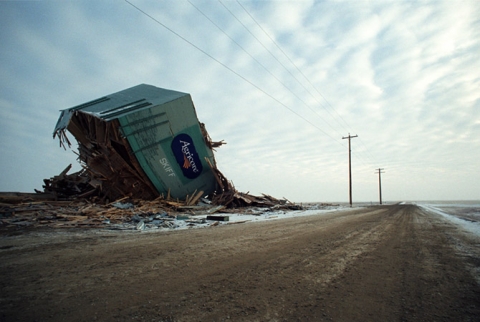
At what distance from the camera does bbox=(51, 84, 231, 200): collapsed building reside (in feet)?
39.9

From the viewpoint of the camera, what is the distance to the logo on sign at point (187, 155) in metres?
13.7

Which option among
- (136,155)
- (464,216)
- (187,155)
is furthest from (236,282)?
(464,216)

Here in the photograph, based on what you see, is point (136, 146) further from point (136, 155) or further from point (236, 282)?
point (236, 282)

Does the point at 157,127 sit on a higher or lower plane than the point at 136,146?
higher

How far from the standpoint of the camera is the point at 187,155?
14234mm

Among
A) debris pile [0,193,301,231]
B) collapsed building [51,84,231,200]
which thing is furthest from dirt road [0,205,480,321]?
collapsed building [51,84,231,200]

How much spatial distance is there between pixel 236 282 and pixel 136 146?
1142cm

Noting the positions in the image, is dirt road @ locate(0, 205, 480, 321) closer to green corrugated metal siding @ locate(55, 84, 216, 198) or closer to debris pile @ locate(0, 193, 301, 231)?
debris pile @ locate(0, 193, 301, 231)

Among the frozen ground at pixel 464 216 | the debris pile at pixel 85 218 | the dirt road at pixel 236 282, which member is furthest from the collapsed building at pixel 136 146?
the frozen ground at pixel 464 216

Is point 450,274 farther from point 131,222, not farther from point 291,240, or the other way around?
point 131,222

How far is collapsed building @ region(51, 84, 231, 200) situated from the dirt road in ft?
27.8

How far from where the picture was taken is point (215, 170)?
15.8 metres

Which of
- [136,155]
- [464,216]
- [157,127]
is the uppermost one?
[157,127]

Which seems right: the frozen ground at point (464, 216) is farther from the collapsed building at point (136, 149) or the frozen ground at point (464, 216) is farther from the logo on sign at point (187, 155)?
the logo on sign at point (187, 155)
